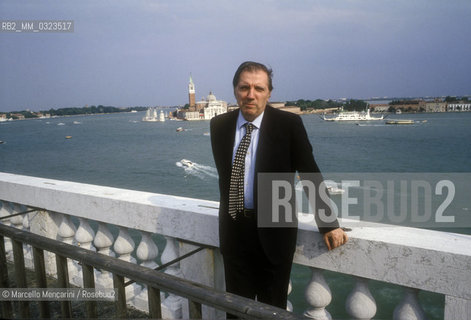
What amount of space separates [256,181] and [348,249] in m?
0.43

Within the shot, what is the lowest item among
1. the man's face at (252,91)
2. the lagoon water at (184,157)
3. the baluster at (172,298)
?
the lagoon water at (184,157)

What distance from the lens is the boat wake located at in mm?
30891

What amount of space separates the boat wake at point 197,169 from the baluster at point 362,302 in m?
28.4

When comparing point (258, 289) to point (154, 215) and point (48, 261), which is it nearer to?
point (154, 215)

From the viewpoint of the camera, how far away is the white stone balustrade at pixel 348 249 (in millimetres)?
1307

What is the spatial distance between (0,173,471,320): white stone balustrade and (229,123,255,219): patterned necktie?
28 cm

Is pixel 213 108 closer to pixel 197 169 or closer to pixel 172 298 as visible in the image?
pixel 197 169

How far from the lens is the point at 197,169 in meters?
33.9

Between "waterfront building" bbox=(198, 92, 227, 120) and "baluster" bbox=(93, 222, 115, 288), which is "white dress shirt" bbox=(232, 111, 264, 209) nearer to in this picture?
"baluster" bbox=(93, 222, 115, 288)

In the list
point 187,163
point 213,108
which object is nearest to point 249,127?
point 187,163

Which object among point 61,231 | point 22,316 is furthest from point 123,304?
point 61,231

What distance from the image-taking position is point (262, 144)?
152 centimetres

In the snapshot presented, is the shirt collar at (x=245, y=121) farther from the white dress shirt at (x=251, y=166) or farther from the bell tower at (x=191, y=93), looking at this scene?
the bell tower at (x=191, y=93)

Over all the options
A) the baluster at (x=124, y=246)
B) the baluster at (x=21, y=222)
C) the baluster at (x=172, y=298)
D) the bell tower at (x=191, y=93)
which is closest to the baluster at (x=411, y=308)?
Answer: the baluster at (x=172, y=298)
